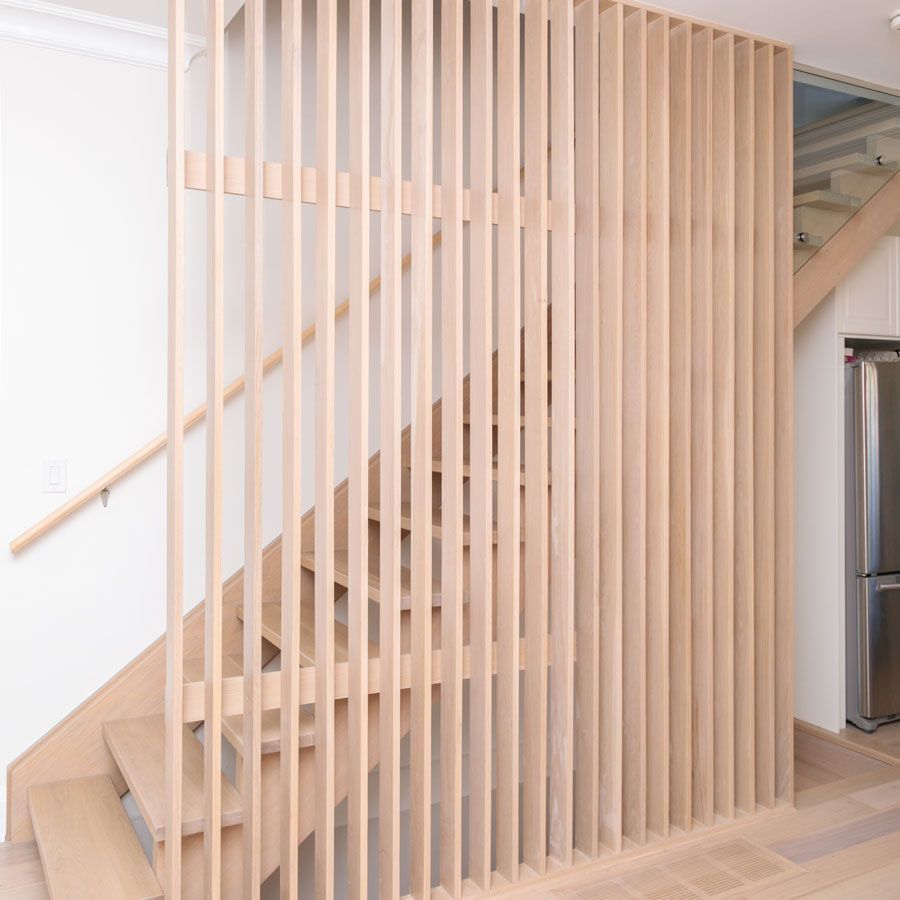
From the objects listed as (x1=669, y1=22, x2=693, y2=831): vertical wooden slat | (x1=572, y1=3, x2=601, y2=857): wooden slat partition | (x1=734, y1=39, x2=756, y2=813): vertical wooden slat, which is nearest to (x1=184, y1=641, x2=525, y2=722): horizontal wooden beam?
(x1=572, y1=3, x2=601, y2=857): wooden slat partition

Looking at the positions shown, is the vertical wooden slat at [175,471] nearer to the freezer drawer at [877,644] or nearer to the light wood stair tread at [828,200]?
the light wood stair tread at [828,200]

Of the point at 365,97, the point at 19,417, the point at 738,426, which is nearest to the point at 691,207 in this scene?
the point at 738,426

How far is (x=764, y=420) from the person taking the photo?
2916mm

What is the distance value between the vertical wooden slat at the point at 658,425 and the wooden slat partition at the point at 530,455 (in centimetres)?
1

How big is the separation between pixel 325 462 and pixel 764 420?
5.33 feet

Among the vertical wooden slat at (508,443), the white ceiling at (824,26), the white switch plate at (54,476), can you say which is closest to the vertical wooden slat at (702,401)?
the white ceiling at (824,26)

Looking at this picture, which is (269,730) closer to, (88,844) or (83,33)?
(88,844)

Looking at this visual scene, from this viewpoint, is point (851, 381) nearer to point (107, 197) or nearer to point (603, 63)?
point (603, 63)

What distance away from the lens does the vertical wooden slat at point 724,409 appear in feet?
9.23

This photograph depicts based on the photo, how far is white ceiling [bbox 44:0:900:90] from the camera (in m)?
2.63

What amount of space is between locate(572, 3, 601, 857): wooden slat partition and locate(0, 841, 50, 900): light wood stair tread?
62.7 inches

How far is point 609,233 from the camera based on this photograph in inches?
102

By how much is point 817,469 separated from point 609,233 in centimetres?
165

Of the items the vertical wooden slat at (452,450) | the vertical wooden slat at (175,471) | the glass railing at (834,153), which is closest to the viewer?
the vertical wooden slat at (175,471)
